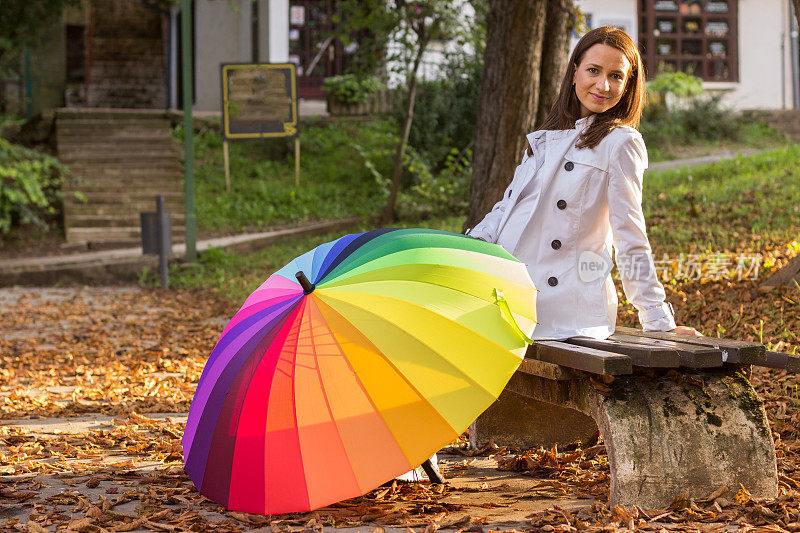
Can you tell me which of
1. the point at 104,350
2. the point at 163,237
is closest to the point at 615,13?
the point at 163,237

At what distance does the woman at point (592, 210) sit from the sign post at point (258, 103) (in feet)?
43.3

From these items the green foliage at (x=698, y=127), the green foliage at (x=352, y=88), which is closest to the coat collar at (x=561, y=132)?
the green foliage at (x=698, y=127)

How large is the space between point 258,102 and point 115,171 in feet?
9.86

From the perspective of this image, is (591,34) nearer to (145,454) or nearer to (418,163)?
(145,454)

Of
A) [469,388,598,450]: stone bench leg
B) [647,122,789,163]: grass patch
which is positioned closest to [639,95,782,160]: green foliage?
[647,122,789,163]: grass patch

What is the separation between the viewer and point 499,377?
3.09 m

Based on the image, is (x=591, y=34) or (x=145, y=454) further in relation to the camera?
(x=145, y=454)

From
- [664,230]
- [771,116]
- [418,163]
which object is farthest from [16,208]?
[771,116]

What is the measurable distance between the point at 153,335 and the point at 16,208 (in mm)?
8235

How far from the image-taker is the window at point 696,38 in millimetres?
23719

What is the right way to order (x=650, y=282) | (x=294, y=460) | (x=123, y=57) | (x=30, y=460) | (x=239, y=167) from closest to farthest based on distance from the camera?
(x=294, y=460)
(x=650, y=282)
(x=30, y=460)
(x=239, y=167)
(x=123, y=57)

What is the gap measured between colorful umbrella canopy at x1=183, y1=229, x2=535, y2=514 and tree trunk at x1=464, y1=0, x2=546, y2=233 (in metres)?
4.45

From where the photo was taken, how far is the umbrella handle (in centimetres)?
315

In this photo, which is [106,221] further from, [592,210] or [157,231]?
[592,210]
